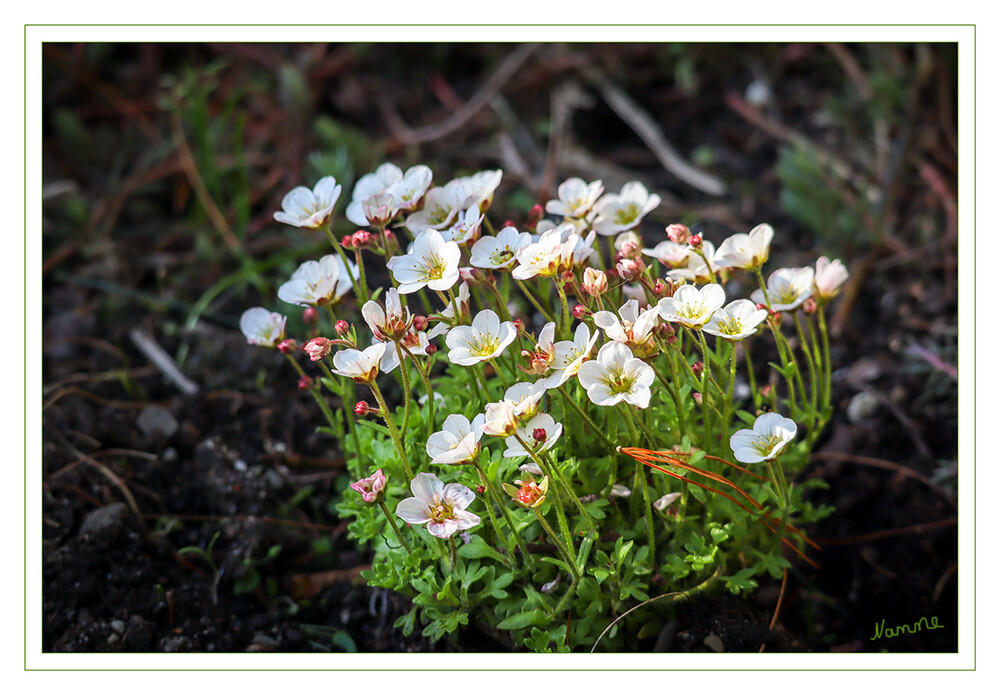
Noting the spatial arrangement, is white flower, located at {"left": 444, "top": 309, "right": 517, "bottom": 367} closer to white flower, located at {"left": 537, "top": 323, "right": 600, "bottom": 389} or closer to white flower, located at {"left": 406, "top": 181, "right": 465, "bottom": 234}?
white flower, located at {"left": 537, "top": 323, "right": 600, "bottom": 389}

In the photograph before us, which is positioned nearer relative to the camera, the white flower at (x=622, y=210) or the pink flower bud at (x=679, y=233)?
the pink flower bud at (x=679, y=233)

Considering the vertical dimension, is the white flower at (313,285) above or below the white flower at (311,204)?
below

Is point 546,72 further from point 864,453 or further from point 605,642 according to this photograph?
point 605,642

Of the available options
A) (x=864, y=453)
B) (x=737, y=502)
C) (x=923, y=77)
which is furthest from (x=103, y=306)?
(x=923, y=77)

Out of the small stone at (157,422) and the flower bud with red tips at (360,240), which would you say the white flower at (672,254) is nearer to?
the flower bud with red tips at (360,240)

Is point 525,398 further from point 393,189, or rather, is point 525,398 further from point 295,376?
point 295,376

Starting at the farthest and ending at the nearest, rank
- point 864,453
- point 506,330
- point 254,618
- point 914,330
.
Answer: point 914,330
point 864,453
point 254,618
point 506,330


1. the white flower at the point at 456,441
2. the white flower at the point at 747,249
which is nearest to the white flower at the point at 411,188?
the white flower at the point at 456,441
